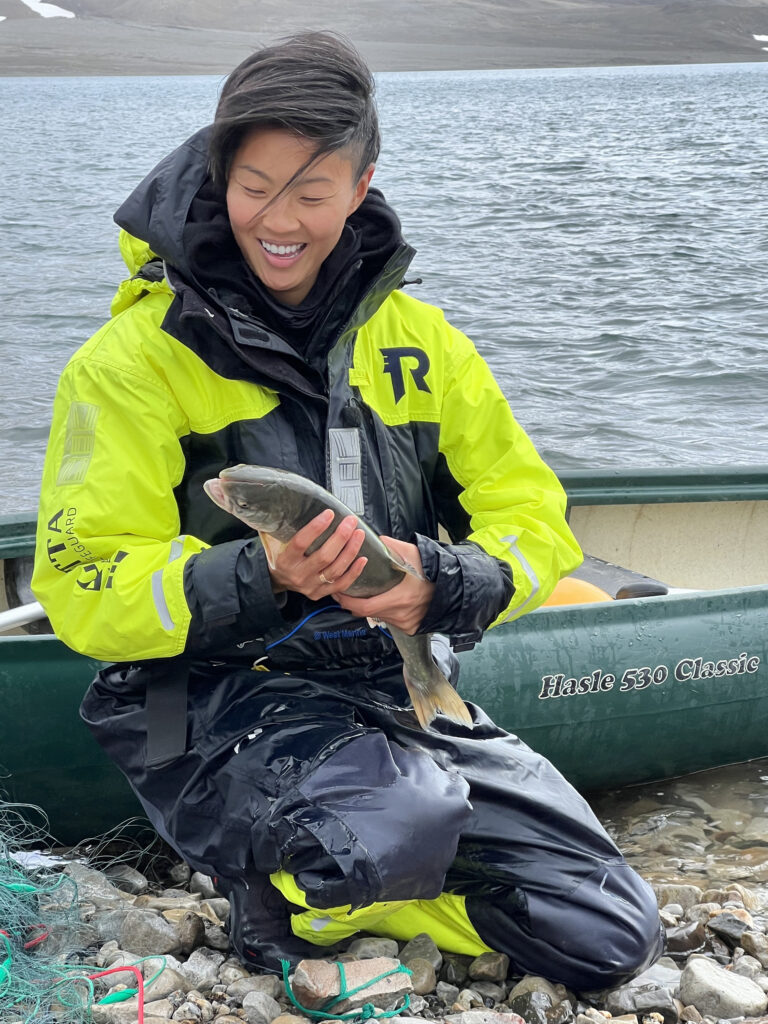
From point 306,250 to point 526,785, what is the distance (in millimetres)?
1596

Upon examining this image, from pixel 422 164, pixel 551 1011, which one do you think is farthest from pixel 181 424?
pixel 422 164

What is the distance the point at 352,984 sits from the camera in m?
2.96

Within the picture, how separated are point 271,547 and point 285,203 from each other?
2.83 feet

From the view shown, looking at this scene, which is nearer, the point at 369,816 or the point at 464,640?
the point at 369,816

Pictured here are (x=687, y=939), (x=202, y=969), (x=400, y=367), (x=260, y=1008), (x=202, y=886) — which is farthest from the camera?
(x=202, y=886)

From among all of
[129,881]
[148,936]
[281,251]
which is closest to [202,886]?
[129,881]

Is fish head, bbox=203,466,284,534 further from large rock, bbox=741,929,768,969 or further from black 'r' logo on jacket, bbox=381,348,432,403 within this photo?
large rock, bbox=741,929,768,969

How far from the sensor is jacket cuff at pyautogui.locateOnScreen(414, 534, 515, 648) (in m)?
2.92

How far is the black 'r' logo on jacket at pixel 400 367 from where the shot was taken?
3.20 m

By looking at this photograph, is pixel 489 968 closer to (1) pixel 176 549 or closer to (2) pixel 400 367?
(1) pixel 176 549

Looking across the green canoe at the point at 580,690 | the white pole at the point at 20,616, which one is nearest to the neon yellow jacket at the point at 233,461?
the green canoe at the point at 580,690

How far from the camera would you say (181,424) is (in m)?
2.99

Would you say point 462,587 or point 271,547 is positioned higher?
point 271,547

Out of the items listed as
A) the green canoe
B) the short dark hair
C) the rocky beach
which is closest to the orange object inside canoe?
the green canoe
